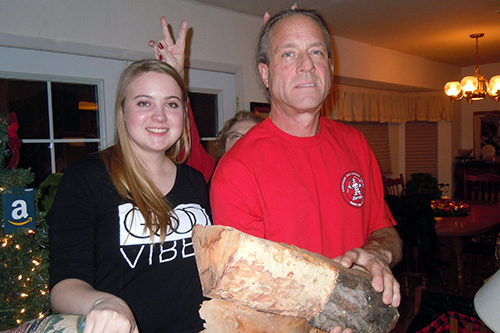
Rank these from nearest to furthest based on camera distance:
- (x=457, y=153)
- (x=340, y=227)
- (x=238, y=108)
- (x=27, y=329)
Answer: (x=27, y=329)
(x=340, y=227)
(x=238, y=108)
(x=457, y=153)

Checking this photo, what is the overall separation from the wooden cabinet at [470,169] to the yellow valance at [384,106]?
0.98m

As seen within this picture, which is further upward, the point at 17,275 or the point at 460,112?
the point at 460,112

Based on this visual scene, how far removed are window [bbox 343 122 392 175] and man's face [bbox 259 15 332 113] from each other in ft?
18.1

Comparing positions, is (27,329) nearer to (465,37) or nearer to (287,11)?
(287,11)

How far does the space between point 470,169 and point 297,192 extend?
23.1 ft

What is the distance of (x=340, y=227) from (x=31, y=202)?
60.8 inches

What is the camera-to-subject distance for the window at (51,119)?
2.50m

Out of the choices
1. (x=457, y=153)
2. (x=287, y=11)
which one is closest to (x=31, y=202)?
(x=287, y=11)

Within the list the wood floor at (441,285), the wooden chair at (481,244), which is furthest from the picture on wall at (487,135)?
the wood floor at (441,285)

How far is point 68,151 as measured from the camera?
272 centimetres

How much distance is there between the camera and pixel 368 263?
900 millimetres

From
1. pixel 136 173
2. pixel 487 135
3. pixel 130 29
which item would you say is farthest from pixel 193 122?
pixel 487 135

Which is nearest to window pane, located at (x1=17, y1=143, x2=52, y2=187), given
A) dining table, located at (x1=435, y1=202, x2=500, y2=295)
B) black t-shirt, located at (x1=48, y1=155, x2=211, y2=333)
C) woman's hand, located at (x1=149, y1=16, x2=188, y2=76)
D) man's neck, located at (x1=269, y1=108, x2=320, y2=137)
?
woman's hand, located at (x1=149, y1=16, x2=188, y2=76)

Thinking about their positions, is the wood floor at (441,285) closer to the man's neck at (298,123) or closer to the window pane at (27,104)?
the man's neck at (298,123)
